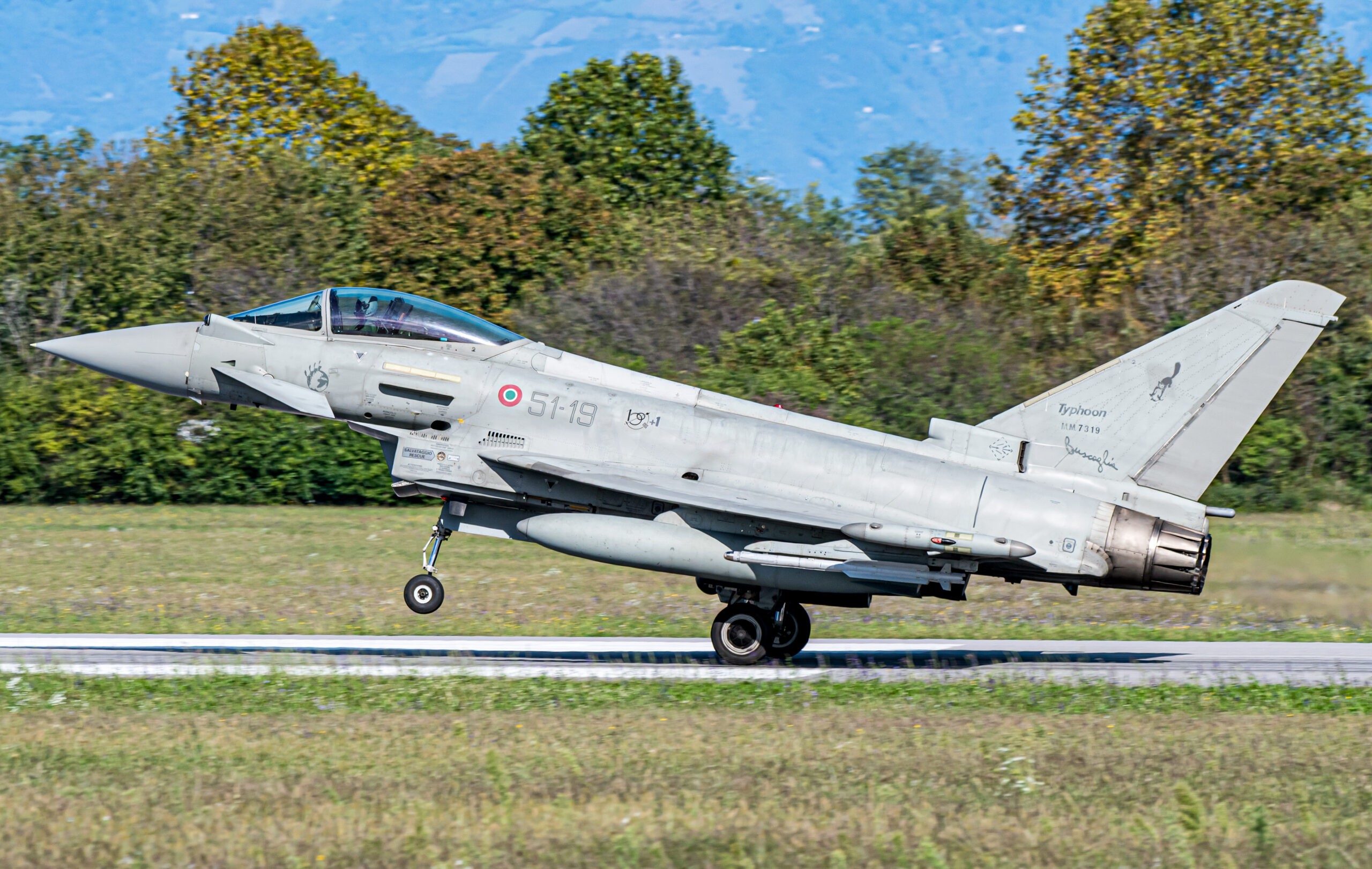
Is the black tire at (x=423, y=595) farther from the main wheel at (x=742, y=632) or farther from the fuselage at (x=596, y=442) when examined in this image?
the main wheel at (x=742, y=632)

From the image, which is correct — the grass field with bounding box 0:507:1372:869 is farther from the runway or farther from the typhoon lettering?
the typhoon lettering

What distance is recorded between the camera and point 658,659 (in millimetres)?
15289

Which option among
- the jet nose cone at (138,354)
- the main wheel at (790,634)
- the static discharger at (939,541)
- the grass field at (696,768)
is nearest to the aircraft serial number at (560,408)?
the grass field at (696,768)

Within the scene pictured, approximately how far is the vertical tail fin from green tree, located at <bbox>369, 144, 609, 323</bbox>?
24613 millimetres

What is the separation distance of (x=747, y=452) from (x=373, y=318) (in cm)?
423

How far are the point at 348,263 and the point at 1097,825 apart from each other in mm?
33908

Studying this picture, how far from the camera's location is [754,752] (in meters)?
10.1

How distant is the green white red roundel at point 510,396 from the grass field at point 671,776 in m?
2.93

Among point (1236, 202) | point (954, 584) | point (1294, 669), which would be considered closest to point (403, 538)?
point (954, 584)

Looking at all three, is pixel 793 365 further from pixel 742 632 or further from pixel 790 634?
pixel 742 632

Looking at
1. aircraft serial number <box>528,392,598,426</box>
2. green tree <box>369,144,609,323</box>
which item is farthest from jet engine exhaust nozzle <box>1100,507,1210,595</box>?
green tree <box>369,144,609,323</box>

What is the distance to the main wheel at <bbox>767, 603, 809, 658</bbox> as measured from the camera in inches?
582

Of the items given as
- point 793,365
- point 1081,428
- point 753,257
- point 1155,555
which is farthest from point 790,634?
point 753,257

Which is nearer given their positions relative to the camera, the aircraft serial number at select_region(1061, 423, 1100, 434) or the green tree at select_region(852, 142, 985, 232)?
the aircraft serial number at select_region(1061, 423, 1100, 434)
